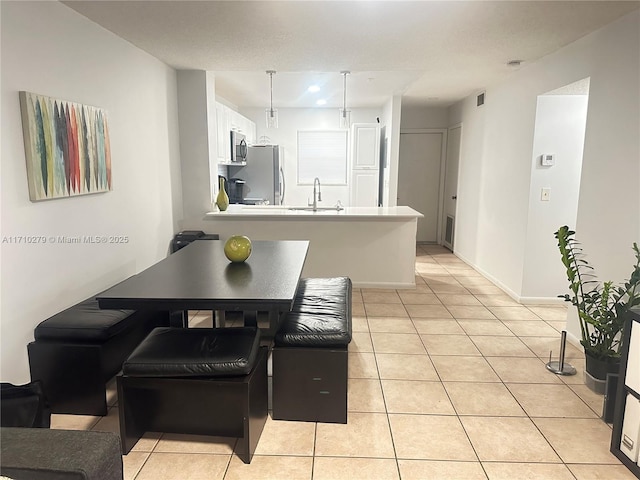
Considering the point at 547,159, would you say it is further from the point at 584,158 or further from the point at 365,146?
the point at 365,146

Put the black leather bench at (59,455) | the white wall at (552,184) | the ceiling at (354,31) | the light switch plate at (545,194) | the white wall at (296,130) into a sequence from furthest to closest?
the white wall at (296,130) < the light switch plate at (545,194) < the white wall at (552,184) < the ceiling at (354,31) < the black leather bench at (59,455)

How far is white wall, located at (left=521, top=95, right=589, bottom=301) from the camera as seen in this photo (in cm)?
410

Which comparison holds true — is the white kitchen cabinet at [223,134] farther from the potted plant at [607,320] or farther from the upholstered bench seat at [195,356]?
the potted plant at [607,320]

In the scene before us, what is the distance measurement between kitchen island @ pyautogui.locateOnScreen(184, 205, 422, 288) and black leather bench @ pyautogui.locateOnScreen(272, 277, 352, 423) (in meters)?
2.36

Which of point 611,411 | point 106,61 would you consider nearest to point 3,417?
point 106,61

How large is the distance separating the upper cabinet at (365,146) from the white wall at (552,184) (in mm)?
3147

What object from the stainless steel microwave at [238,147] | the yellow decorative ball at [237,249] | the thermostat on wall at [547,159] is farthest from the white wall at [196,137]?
the thermostat on wall at [547,159]

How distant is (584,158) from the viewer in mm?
3275

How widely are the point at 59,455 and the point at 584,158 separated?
362 centimetres

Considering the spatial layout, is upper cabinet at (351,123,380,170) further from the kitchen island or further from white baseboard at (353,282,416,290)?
white baseboard at (353,282,416,290)

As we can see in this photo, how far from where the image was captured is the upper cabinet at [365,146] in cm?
695

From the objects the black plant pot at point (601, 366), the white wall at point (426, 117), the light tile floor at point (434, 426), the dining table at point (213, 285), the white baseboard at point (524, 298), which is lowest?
the light tile floor at point (434, 426)

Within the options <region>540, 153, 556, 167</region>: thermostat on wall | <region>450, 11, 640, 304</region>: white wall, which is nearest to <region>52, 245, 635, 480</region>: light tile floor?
<region>450, 11, 640, 304</region>: white wall

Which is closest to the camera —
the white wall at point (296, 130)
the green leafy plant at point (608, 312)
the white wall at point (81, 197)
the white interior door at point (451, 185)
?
the white wall at point (81, 197)
